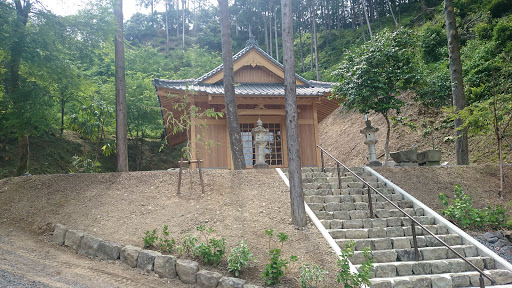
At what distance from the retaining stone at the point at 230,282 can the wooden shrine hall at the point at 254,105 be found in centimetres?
741

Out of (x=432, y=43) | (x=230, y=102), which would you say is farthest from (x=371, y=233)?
(x=432, y=43)

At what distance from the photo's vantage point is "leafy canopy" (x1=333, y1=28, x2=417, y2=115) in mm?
11375

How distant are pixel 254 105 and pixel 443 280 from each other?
936 cm

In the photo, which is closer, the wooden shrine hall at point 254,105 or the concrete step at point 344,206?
the concrete step at point 344,206

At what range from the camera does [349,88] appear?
1181cm

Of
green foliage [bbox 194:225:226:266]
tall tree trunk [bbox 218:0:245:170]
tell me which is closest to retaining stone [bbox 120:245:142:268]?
green foliage [bbox 194:225:226:266]

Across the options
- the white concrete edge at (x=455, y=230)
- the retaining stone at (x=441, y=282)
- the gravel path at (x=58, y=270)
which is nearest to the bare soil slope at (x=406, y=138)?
the white concrete edge at (x=455, y=230)

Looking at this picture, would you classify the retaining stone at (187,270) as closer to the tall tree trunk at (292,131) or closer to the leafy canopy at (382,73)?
the tall tree trunk at (292,131)

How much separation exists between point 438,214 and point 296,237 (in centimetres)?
352

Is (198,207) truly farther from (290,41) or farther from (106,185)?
(290,41)

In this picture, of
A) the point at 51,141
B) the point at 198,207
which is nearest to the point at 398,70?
the point at 198,207

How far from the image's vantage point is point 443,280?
5.49m

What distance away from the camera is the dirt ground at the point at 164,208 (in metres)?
6.14

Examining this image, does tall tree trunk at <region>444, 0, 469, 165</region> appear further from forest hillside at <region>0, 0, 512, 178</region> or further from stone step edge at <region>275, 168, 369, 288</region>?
stone step edge at <region>275, 168, 369, 288</region>
